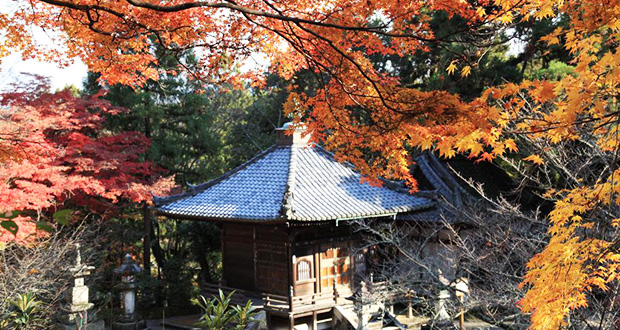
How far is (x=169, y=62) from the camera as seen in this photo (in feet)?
55.3

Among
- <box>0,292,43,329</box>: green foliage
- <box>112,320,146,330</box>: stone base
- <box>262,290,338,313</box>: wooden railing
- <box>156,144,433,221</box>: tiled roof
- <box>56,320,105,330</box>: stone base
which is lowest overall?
<box>112,320,146,330</box>: stone base

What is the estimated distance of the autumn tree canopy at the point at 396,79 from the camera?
3467 millimetres

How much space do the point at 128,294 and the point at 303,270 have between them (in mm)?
4500

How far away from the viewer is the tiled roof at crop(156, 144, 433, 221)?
11.5 m

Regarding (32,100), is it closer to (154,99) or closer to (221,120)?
(154,99)

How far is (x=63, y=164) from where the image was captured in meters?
13.3

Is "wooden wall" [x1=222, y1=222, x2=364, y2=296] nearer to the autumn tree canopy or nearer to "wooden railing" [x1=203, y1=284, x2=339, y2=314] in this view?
"wooden railing" [x1=203, y1=284, x2=339, y2=314]

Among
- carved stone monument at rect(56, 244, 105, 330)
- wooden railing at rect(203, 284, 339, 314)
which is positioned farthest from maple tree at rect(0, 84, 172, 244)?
wooden railing at rect(203, 284, 339, 314)

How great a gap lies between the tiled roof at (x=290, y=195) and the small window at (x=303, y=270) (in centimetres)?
138

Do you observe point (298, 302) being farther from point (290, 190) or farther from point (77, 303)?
point (77, 303)

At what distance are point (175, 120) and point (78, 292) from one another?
26.9 ft

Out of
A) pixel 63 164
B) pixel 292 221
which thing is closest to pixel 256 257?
pixel 292 221

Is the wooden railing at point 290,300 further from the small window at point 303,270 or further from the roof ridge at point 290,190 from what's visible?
the roof ridge at point 290,190

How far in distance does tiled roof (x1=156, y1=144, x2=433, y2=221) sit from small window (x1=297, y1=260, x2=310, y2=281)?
4.54ft
